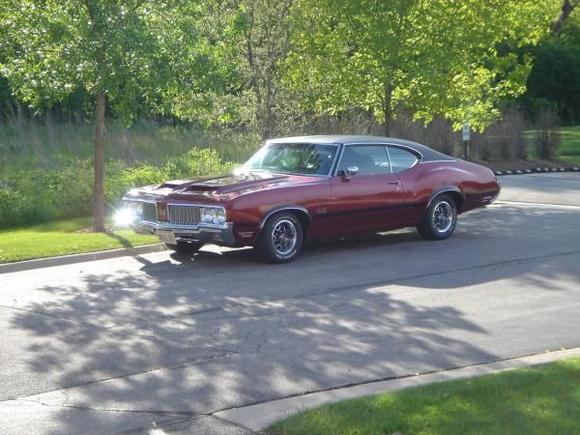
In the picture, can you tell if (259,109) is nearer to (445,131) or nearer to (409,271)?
(445,131)

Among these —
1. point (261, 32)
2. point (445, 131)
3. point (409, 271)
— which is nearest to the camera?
point (409, 271)

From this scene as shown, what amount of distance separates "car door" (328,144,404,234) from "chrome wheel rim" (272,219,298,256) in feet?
2.03

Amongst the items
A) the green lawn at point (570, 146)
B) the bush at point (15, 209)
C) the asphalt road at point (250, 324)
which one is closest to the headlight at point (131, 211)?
the asphalt road at point (250, 324)

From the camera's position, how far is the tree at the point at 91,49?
45.5 feet

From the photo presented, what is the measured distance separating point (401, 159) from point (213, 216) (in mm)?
3308

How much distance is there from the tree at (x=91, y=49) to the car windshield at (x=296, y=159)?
190 centimetres

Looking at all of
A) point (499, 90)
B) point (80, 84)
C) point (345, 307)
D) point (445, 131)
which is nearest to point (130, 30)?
point (80, 84)

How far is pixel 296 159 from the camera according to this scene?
13.1 meters

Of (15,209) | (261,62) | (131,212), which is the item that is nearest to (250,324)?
(131,212)

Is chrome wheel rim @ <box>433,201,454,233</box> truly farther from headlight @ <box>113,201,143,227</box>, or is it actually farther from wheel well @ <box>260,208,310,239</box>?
headlight @ <box>113,201,143,227</box>

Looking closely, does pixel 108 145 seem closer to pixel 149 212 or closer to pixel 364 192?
pixel 149 212

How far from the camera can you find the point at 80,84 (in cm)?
1483

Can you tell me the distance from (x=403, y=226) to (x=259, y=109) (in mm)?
9319

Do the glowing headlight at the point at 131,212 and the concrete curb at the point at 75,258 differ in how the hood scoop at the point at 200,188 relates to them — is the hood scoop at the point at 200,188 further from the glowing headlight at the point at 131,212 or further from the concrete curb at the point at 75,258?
the concrete curb at the point at 75,258
